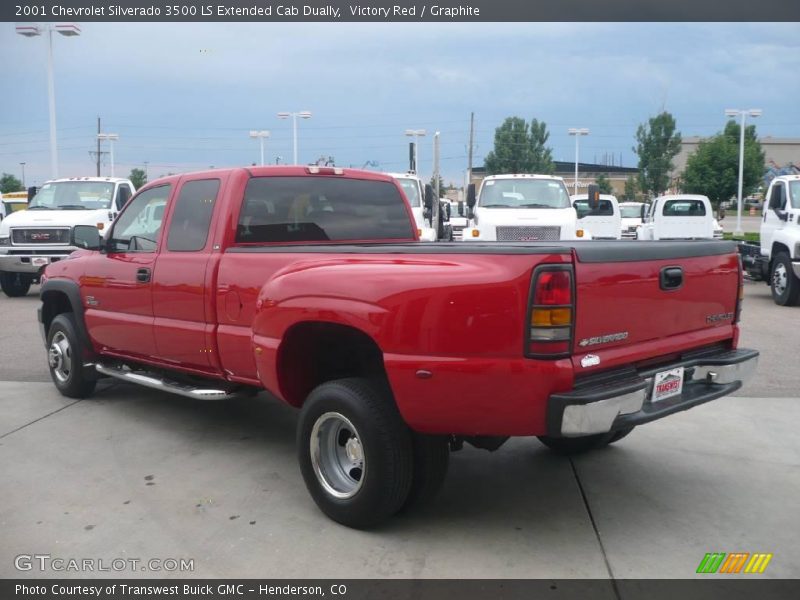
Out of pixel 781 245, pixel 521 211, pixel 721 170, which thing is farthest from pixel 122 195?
pixel 721 170

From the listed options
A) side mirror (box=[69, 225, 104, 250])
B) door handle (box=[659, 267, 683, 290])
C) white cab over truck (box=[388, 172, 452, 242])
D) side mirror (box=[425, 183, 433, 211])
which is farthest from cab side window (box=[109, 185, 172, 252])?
side mirror (box=[425, 183, 433, 211])

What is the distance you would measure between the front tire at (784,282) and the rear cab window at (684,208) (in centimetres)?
661

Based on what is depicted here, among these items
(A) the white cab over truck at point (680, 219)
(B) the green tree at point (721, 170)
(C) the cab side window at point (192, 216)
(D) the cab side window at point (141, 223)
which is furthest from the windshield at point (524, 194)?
(B) the green tree at point (721, 170)

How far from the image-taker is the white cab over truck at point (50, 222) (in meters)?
13.7

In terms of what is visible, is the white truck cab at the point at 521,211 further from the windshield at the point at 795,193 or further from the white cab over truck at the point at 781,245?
the windshield at the point at 795,193

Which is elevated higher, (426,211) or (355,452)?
(426,211)

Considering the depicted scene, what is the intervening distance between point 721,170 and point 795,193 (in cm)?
3223

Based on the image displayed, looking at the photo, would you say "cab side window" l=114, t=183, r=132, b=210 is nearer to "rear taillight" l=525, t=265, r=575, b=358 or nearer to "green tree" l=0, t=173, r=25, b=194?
"rear taillight" l=525, t=265, r=575, b=358

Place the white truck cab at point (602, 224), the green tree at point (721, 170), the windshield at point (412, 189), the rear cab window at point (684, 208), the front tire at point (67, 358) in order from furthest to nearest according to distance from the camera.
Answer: the green tree at point (721, 170)
the white truck cab at point (602, 224)
the rear cab window at point (684, 208)
the windshield at point (412, 189)
the front tire at point (67, 358)

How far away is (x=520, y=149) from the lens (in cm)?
6200

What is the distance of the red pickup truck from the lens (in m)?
3.25

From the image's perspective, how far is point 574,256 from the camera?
3242 mm

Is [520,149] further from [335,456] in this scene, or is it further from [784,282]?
[335,456]
